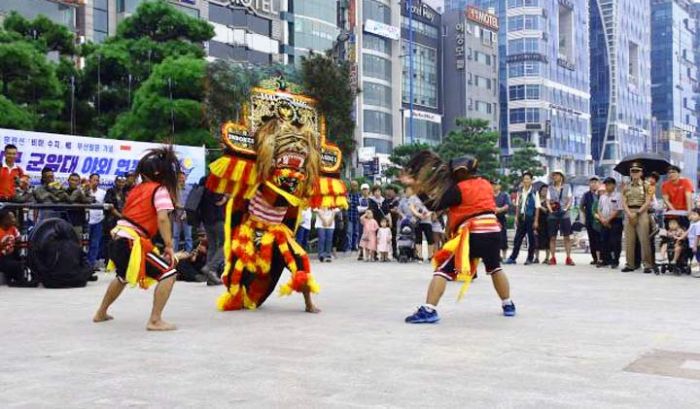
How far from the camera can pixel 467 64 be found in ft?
242

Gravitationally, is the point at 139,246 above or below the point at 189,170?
below

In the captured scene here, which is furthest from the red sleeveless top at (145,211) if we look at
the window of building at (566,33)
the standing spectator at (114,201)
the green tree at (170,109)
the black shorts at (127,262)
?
the window of building at (566,33)

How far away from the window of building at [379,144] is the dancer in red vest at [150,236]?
181 feet

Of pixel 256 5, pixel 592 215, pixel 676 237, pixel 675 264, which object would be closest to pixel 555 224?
pixel 592 215

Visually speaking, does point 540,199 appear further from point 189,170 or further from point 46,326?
point 46,326

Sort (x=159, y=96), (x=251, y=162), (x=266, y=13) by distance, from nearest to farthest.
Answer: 1. (x=251, y=162)
2. (x=159, y=96)
3. (x=266, y=13)

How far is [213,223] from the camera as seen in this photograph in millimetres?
10555

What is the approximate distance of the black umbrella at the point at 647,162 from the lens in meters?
12.6

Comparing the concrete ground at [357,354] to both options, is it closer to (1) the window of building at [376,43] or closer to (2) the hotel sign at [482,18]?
(1) the window of building at [376,43]

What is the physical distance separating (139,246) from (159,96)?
2014cm

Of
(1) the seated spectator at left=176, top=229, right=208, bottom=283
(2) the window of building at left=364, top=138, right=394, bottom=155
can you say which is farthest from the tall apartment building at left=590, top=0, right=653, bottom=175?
(1) the seated spectator at left=176, top=229, right=208, bottom=283

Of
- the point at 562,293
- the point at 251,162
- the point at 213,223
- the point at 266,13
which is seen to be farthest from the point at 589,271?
the point at 266,13

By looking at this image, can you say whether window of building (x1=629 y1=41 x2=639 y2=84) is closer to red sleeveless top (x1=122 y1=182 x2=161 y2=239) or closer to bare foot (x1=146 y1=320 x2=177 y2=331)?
red sleeveless top (x1=122 y1=182 x2=161 y2=239)

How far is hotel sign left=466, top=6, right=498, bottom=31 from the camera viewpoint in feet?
241
